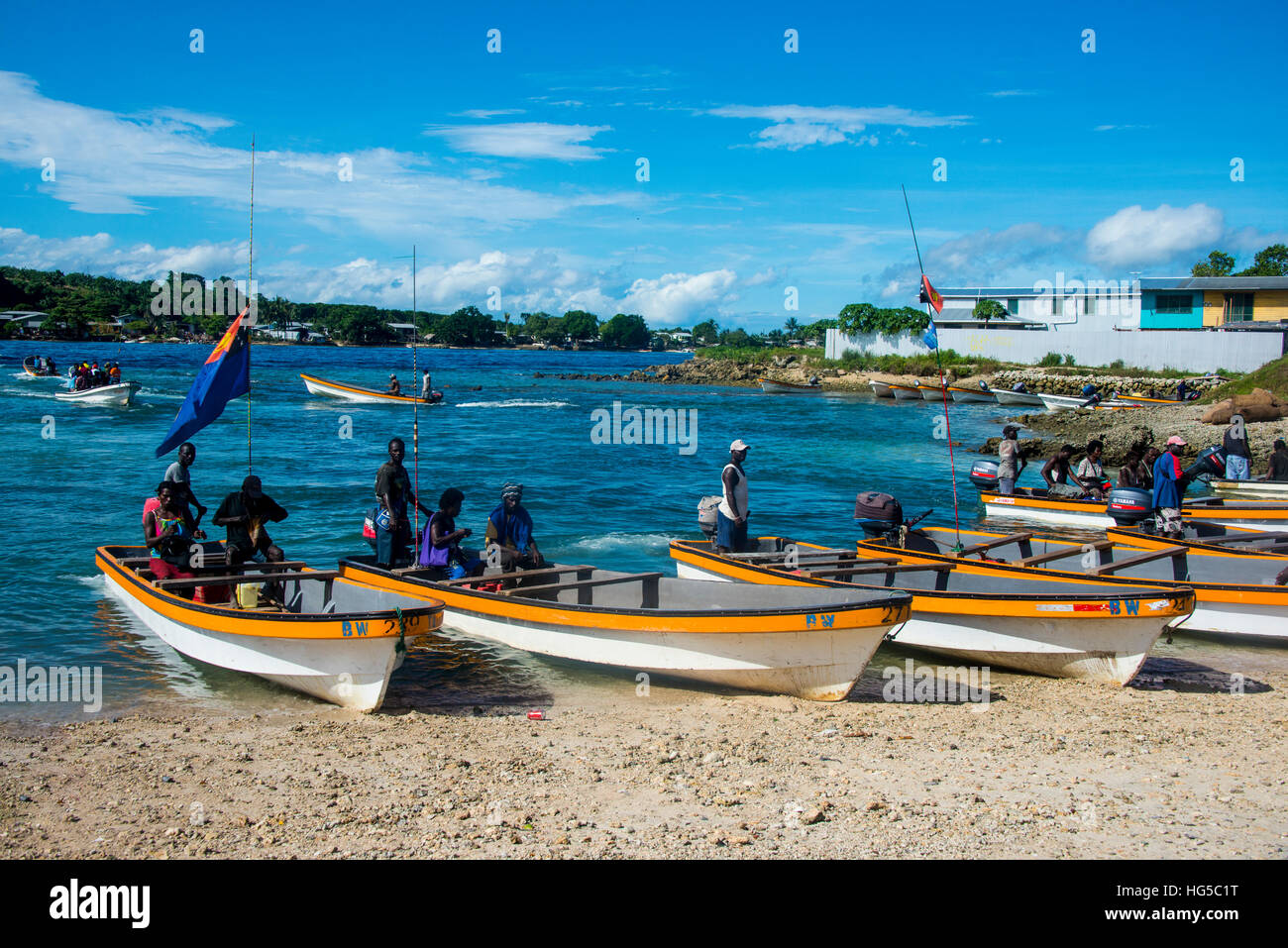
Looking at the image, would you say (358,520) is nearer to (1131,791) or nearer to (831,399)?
(1131,791)

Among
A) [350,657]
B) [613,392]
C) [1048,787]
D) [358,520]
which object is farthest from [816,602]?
[613,392]

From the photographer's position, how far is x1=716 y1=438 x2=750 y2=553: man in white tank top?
12.9m

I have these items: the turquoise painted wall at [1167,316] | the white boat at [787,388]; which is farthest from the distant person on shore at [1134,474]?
the white boat at [787,388]

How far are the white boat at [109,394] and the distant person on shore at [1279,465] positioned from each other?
44.1 meters

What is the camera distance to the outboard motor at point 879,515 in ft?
46.4

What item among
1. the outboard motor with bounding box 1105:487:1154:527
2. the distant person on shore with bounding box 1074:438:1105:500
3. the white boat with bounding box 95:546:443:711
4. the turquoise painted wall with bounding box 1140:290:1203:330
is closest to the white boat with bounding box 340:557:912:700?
the white boat with bounding box 95:546:443:711

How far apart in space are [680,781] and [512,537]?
5.24m

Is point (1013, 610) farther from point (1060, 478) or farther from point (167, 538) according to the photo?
point (1060, 478)

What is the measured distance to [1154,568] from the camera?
1378 centimetres

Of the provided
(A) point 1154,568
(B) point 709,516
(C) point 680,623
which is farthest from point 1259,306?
(C) point 680,623

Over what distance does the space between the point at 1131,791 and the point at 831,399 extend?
2346 inches

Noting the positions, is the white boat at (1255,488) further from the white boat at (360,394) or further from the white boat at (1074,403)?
the white boat at (360,394)

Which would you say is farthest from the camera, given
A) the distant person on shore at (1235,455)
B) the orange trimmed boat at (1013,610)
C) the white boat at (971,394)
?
the white boat at (971,394)
